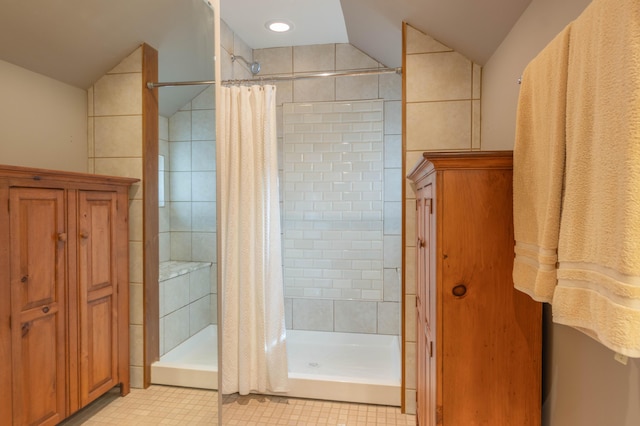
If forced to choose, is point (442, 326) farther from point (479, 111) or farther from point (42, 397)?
point (42, 397)

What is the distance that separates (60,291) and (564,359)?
1935 mm

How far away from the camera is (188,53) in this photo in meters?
2.08

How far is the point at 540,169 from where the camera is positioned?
896 millimetres

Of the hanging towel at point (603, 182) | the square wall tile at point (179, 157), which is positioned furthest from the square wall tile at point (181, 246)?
the hanging towel at point (603, 182)

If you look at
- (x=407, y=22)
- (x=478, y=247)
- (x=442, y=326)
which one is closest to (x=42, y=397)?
(x=442, y=326)

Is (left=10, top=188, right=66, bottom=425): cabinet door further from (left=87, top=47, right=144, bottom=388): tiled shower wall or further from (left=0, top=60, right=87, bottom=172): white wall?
(left=87, top=47, right=144, bottom=388): tiled shower wall

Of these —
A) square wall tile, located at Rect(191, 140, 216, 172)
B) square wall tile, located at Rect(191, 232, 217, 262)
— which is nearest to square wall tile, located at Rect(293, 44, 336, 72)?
square wall tile, located at Rect(191, 140, 216, 172)

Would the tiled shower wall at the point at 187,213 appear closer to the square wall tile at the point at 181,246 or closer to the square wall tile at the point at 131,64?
the square wall tile at the point at 181,246

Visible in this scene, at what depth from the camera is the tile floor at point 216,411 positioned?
1.83 metres

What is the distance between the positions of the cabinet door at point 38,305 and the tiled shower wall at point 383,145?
5.96 ft

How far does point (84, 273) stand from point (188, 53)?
4.40 feet

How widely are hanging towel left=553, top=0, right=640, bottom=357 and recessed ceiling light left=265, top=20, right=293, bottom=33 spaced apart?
91.9 inches

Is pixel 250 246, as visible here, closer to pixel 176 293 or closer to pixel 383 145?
pixel 176 293

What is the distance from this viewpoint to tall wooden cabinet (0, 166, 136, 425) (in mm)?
1309
